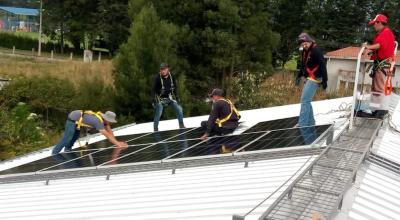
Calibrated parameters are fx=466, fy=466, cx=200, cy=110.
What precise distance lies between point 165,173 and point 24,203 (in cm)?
228

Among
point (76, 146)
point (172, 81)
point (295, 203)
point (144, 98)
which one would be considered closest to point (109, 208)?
point (295, 203)

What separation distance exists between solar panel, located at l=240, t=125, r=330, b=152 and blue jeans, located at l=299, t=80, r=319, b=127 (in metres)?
0.66

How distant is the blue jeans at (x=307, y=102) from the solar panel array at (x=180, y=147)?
39 centimetres

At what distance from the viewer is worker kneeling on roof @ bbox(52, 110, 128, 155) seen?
10141 mm

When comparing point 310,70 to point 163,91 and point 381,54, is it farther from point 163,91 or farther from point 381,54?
point 163,91

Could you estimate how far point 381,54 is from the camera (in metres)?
9.22

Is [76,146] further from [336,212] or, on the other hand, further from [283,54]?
[283,54]

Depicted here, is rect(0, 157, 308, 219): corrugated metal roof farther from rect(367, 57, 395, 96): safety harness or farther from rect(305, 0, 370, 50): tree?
rect(305, 0, 370, 50): tree

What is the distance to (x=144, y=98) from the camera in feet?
74.1

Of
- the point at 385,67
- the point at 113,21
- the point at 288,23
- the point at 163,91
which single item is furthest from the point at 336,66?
the point at 385,67

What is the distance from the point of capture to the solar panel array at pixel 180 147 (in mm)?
8012

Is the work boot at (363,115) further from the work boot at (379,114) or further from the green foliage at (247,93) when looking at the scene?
the green foliage at (247,93)

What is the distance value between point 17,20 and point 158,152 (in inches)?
4154

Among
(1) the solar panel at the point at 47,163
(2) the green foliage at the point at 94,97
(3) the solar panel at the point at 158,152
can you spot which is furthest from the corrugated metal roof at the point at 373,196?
(2) the green foliage at the point at 94,97
